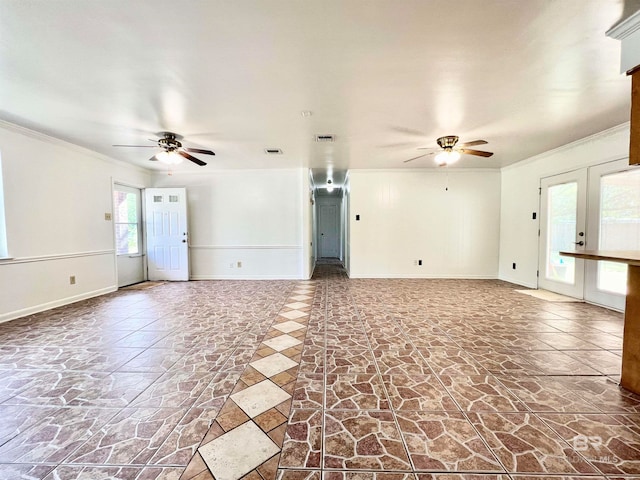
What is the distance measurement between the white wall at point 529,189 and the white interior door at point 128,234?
26.6ft

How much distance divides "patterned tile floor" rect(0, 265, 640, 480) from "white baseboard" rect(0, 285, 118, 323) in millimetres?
177

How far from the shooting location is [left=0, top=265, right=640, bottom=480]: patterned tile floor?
1.25 m

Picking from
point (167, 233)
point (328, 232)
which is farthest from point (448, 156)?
point (328, 232)

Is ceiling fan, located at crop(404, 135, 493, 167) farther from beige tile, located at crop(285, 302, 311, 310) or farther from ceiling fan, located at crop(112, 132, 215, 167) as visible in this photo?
ceiling fan, located at crop(112, 132, 215, 167)

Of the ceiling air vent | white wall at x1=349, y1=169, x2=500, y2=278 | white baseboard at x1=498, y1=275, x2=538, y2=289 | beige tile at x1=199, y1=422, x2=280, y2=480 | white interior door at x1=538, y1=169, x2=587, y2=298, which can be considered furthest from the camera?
white wall at x1=349, y1=169, x2=500, y2=278

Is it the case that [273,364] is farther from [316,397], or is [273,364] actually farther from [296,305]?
[296,305]

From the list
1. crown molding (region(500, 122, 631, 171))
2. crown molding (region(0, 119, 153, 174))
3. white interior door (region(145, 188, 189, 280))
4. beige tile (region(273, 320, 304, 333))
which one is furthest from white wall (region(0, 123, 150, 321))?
crown molding (region(500, 122, 631, 171))

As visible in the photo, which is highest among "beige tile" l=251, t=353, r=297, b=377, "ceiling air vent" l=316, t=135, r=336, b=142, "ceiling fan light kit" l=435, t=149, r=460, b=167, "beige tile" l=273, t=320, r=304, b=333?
"ceiling air vent" l=316, t=135, r=336, b=142

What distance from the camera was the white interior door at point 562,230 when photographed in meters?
3.98

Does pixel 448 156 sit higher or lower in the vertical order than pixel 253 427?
higher

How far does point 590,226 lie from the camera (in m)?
3.80

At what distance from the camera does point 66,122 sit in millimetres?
3156

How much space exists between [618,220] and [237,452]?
5175 millimetres

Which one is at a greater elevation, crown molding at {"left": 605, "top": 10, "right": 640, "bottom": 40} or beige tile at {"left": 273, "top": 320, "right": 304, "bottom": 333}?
crown molding at {"left": 605, "top": 10, "right": 640, "bottom": 40}
